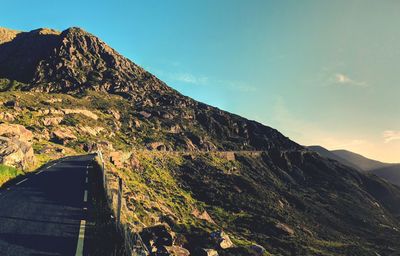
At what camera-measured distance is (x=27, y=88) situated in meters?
138

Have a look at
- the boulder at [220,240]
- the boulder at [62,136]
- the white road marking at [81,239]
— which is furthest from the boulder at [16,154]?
the boulder at [62,136]

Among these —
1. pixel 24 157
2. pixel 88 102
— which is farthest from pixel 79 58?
pixel 24 157

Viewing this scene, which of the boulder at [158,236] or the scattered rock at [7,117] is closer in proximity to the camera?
the boulder at [158,236]

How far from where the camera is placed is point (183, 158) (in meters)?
107

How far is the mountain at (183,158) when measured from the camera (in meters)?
63.1

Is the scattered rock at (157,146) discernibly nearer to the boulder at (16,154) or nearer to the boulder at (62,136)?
the boulder at (62,136)

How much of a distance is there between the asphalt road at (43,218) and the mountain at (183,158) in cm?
775

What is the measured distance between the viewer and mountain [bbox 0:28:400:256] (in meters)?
63.1

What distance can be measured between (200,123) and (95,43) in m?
74.1

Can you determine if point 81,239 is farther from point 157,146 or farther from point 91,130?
point 157,146

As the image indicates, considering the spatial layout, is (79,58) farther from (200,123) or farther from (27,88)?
(200,123)

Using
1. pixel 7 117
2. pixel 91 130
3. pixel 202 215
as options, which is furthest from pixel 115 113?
pixel 202 215

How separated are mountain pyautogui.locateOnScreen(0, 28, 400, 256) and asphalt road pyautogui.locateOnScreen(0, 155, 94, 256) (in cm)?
775

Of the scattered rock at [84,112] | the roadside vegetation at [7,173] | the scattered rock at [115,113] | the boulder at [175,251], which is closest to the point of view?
the roadside vegetation at [7,173]
